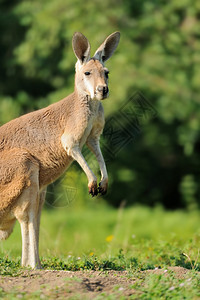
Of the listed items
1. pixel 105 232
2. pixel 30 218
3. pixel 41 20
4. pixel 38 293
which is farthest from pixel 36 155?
pixel 41 20

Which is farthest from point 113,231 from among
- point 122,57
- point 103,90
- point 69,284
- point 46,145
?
point 69,284

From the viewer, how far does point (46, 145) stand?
5.71m

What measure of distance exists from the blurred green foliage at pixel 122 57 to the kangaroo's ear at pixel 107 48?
6.82 m

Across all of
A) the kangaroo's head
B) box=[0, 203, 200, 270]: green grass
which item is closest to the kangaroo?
the kangaroo's head

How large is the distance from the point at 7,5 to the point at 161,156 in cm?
675

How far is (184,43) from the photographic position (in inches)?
595

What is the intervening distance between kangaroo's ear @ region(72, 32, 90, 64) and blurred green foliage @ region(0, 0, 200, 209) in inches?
274

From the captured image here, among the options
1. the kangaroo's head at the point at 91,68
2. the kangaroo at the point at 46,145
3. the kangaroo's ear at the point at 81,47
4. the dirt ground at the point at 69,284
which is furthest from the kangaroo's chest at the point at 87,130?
the dirt ground at the point at 69,284

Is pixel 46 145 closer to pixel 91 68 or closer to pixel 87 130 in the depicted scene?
pixel 87 130

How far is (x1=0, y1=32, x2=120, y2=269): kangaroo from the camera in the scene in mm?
5375

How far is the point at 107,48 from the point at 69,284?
2579mm

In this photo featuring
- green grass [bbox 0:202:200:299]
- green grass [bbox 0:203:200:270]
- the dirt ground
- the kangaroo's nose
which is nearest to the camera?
the dirt ground

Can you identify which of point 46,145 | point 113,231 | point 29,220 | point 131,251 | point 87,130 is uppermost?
point 87,130

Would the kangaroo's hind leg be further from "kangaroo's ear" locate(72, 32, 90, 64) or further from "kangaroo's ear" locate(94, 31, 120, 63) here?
"kangaroo's ear" locate(94, 31, 120, 63)
